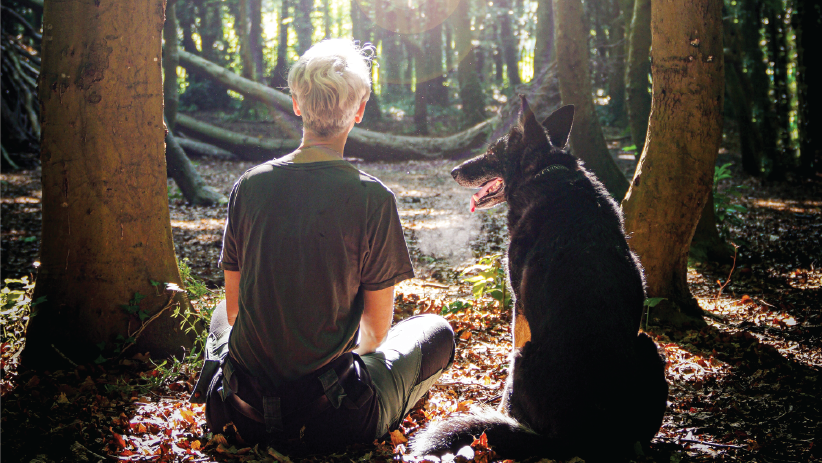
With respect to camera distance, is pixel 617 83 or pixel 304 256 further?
pixel 617 83

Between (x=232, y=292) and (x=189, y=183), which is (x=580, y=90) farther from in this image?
(x=232, y=292)

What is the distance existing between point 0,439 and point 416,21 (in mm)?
26599

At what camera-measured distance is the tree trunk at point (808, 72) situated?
12.2 m

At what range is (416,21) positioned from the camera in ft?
87.1

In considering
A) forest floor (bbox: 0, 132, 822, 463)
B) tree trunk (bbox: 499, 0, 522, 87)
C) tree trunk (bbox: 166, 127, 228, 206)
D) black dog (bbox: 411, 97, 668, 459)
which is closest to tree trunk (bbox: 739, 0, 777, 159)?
forest floor (bbox: 0, 132, 822, 463)

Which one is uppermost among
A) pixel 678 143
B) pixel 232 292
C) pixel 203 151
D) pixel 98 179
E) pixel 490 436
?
pixel 203 151

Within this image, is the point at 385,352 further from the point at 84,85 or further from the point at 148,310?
the point at 84,85

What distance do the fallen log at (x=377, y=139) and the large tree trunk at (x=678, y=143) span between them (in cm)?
1141

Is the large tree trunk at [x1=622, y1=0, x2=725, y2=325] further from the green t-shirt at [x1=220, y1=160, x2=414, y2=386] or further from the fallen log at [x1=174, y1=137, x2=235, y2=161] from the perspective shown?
the fallen log at [x1=174, y1=137, x2=235, y2=161]

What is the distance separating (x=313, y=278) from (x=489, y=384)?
79.4 inches

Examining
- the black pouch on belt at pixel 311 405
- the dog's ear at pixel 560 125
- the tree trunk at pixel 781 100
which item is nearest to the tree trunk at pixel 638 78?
the tree trunk at pixel 781 100

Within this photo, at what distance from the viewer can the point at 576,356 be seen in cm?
254

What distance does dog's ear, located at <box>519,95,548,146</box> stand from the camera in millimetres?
3484

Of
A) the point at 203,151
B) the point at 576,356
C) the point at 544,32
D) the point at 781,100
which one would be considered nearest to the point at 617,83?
the point at 544,32
